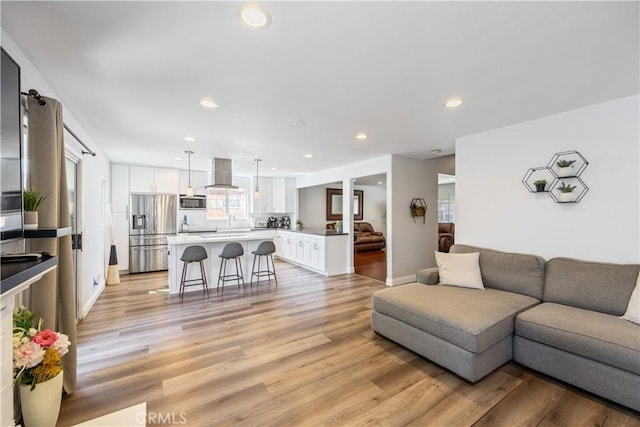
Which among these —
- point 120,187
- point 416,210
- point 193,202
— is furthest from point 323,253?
point 120,187

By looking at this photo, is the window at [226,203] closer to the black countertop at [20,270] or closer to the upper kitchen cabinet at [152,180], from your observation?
the upper kitchen cabinet at [152,180]

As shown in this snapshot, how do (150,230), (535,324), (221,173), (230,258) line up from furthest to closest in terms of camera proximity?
1. (150,230)
2. (221,173)
3. (230,258)
4. (535,324)

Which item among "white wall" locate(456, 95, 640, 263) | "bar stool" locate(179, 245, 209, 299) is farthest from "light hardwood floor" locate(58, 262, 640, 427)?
"white wall" locate(456, 95, 640, 263)

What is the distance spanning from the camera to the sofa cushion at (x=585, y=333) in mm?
1770

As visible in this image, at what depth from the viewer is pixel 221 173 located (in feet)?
17.2

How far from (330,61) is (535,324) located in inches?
105

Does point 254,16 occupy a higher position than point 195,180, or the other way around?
point 254,16

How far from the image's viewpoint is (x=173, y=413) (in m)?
1.79

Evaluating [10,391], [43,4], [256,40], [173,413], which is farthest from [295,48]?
[173,413]

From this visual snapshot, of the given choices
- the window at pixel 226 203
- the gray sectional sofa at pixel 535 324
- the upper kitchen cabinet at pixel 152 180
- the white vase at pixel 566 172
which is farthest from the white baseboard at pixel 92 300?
the white vase at pixel 566 172

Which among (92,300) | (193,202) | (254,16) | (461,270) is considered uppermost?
(254,16)

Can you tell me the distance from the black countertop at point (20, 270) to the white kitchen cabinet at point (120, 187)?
5.11 meters

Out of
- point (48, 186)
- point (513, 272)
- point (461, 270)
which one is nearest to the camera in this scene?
point (48, 186)

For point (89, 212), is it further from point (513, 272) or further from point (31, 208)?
point (513, 272)
